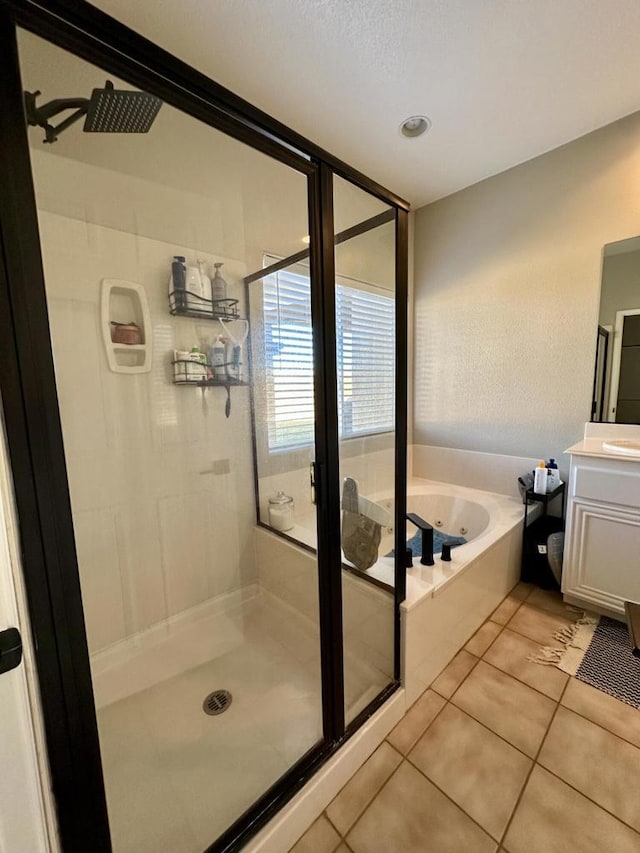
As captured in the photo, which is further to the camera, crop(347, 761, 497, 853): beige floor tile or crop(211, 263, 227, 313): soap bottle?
crop(211, 263, 227, 313): soap bottle

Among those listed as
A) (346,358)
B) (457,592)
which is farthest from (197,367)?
(457,592)

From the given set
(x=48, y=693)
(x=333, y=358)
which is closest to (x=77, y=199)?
(x=333, y=358)

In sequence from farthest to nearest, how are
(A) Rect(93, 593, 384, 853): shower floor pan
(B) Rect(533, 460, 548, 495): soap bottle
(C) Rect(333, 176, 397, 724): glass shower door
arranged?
(B) Rect(533, 460, 548, 495): soap bottle, (C) Rect(333, 176, 397, 724): glass shower door, (A) Rect(93, 593, 384, 853): shower floor pan

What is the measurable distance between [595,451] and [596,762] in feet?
4.40

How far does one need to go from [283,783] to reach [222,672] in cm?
62

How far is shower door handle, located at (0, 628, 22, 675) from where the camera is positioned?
0.54 metres

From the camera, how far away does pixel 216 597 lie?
1884 mm

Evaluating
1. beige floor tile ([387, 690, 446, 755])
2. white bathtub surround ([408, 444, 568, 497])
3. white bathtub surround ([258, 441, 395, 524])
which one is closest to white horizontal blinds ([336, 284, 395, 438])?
white bathtub surround ([258, 441, 395, 524])

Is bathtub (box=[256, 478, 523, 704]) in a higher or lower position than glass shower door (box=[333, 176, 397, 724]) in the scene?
lower

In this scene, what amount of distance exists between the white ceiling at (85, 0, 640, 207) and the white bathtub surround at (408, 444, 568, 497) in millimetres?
1934

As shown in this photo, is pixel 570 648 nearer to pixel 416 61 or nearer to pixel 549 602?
pixel 549 602

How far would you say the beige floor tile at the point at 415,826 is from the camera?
1046 mm

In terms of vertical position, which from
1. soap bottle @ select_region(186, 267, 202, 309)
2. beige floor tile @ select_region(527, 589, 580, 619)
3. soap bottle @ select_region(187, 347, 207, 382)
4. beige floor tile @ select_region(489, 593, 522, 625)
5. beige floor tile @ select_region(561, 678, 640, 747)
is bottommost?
beige floor tile @ select_region(489, 593, 522, 625)

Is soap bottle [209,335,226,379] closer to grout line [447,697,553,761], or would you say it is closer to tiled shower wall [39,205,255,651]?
tiled shower wall [39,205,255,651]
